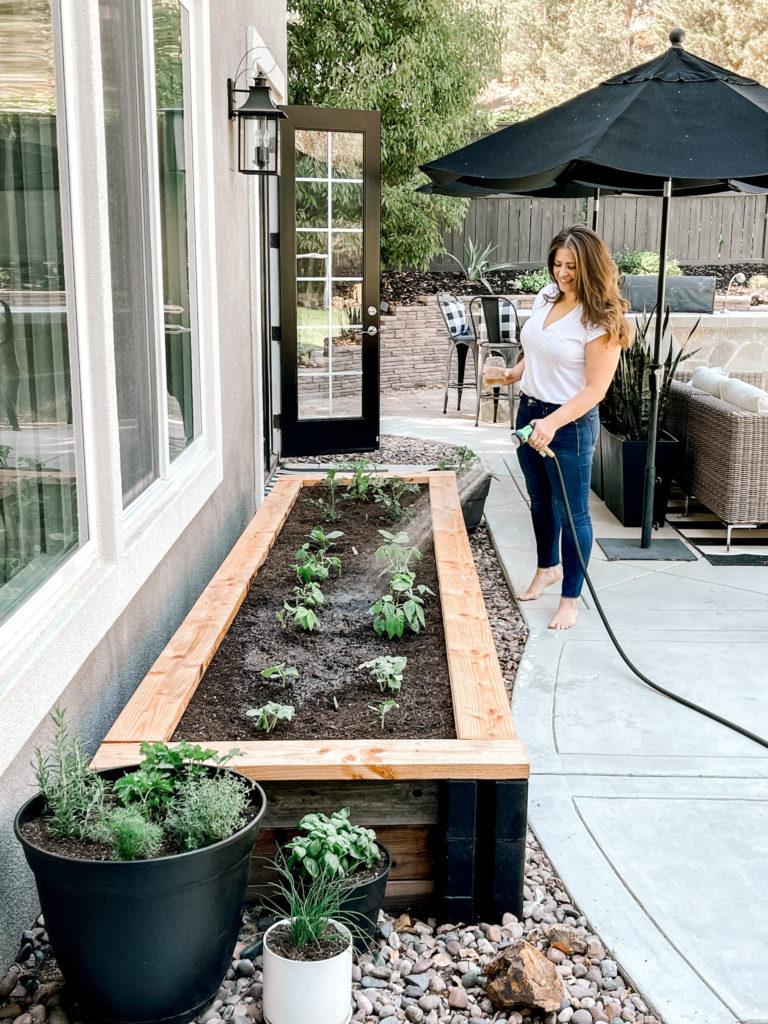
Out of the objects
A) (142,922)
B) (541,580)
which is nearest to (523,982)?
(142,922)

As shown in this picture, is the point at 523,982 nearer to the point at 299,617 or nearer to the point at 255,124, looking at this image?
the point at 299,617

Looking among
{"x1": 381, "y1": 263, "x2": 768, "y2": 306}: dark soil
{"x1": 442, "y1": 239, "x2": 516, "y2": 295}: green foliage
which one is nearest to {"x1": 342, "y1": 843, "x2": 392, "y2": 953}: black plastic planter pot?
{"x1": 381, "y1": 263, "x2": 768, "y2": 306}: dark soil

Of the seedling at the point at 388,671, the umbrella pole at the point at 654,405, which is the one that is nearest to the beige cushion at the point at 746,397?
the umbrella pole at the point at 654,405

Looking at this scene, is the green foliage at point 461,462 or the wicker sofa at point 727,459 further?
the green foliage at point 461,462

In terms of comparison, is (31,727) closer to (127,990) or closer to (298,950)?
(127,990)

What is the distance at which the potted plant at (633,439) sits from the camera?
6.12 metres

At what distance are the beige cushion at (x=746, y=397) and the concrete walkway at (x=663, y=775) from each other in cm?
87

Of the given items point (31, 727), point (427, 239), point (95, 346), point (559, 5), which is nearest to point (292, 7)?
point (427, 239)

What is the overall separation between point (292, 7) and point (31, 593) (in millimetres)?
11729

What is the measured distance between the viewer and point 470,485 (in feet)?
20.2

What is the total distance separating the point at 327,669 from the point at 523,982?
4.13 feet

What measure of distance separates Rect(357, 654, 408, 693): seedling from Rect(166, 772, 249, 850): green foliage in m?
0.89

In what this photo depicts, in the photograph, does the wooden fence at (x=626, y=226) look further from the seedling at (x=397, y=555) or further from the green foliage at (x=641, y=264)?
the seedling at (x=397, y=555)

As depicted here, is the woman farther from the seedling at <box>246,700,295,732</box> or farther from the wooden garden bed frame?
the seedling at <box>246,700,295,732</box>
